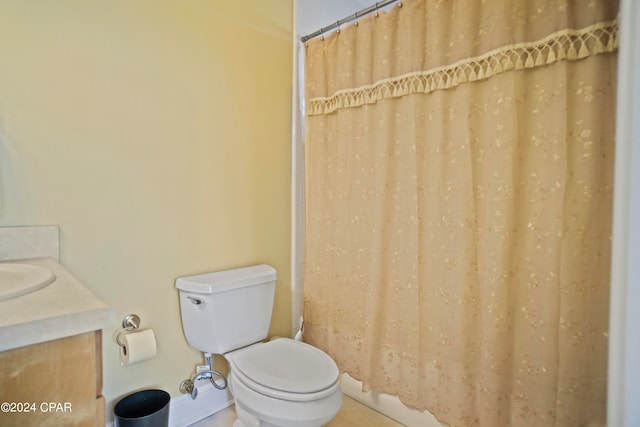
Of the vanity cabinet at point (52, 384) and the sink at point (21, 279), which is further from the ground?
the sink at point (21, 279)

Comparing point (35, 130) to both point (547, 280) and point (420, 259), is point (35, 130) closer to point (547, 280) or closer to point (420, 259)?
point (420, 259)

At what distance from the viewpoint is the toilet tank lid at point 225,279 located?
141 cm

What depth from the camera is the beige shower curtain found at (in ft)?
3.48

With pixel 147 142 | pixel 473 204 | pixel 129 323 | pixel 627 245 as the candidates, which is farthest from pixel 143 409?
pixel 627 245

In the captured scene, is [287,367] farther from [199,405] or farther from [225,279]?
[199,405]

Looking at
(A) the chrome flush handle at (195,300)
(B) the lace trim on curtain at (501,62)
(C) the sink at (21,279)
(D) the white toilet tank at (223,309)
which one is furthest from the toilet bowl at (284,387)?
(B) the lace trim on curtain at (501,62)

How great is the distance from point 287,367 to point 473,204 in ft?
3.30

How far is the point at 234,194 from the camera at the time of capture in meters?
1.68

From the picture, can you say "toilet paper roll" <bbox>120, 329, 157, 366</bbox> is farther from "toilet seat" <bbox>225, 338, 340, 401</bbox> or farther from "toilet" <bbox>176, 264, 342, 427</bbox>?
"toilet seat" <bbox>225, 338, 340, 401</bbox>

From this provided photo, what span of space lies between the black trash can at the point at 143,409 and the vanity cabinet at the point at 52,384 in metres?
0.79

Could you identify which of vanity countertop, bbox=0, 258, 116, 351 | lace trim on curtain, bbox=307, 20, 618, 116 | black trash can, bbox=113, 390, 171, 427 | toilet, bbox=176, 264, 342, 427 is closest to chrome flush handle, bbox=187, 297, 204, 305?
toilet, bbox=176, 264, 342, 427

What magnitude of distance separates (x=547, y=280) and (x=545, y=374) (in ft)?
1.11

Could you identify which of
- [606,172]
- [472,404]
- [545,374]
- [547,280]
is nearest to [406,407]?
[472,404]

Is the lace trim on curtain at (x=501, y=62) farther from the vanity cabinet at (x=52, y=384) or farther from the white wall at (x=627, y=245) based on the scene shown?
the vanity cabinet at (x=52, y=384)
